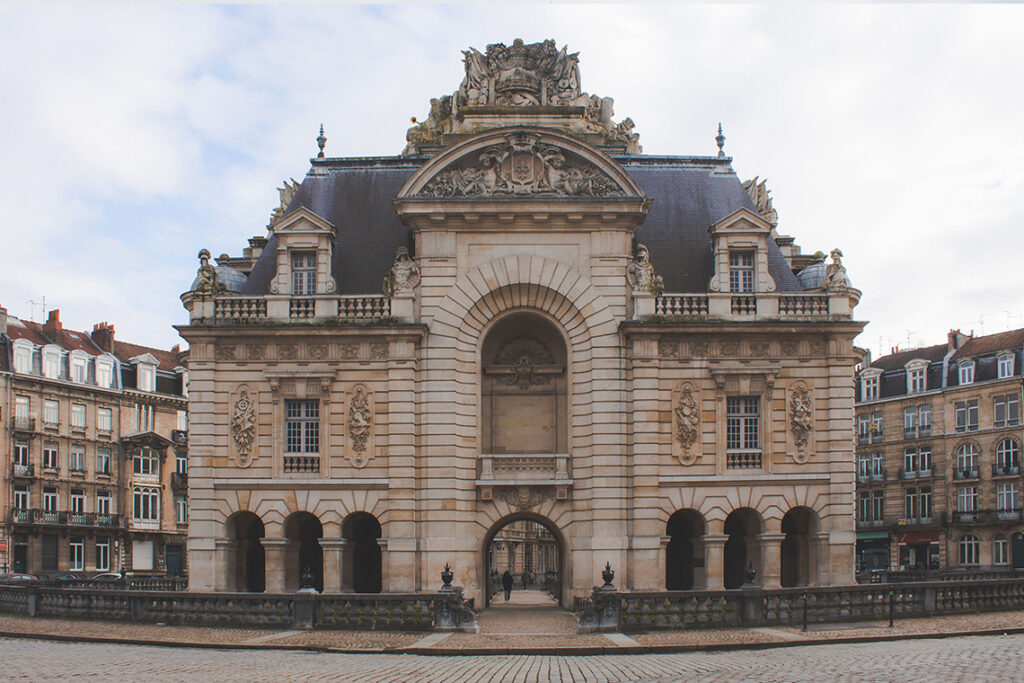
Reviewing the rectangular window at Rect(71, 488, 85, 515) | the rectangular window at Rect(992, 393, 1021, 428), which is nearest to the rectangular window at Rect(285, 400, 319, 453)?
the rectangular window at Rect(71, 488, 85, 515)

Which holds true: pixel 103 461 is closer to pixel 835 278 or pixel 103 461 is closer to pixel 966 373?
pixel 835 278

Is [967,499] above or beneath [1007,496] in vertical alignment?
beneath

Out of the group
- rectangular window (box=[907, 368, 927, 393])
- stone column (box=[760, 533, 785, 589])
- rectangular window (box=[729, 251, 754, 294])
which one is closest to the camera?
stone column (box=[760, 533, 785, 589])

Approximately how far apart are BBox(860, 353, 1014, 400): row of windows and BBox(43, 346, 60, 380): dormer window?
5059 cm

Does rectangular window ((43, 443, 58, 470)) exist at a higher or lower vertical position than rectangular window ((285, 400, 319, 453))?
lower

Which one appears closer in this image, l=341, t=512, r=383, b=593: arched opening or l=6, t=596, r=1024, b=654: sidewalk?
l=6, t=596, r=1024, b=654: sidewalk

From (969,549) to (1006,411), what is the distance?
870cm

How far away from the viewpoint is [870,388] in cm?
7881

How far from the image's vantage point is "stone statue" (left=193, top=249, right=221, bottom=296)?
1560 inches

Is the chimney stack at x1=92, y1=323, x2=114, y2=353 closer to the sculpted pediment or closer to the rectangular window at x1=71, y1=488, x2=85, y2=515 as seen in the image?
the rectangular window at x1=71, y1=488, x2=85, y2=515

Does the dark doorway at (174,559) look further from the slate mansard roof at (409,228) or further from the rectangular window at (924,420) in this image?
the rectangular window at (924,420)

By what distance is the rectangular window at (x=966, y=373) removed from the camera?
70.7 meters

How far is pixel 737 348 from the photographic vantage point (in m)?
39.4

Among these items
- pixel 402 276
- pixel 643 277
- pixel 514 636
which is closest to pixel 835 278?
pixel 643 277
